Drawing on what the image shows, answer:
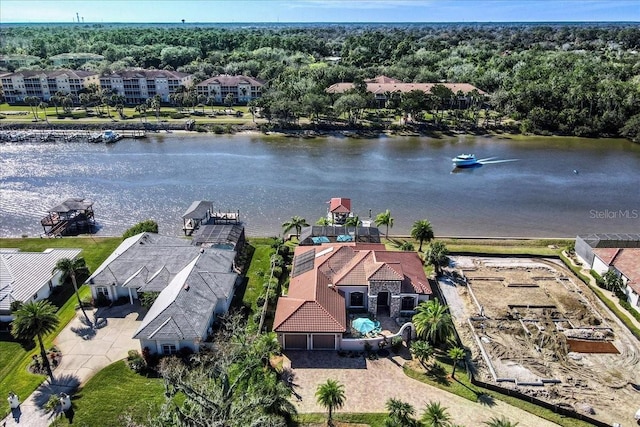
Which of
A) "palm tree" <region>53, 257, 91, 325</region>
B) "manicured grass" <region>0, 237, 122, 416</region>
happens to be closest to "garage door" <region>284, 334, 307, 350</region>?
"palm tree" <region>53, 257, 91, 325</region>

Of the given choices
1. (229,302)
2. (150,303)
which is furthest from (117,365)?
(229,302)

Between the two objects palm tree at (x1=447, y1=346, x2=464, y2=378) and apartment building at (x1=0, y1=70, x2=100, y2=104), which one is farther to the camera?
apartment building at (x1=0, y1=70, x2=100, y2=104)

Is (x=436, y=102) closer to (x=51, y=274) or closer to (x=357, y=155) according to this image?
(x=357, y=155)

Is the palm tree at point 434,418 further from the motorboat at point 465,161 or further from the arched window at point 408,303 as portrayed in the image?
the motorboat at point 465,161

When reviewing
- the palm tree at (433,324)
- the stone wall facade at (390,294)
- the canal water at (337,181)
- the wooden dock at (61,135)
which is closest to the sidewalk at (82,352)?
the stone wall facade at (390,294)

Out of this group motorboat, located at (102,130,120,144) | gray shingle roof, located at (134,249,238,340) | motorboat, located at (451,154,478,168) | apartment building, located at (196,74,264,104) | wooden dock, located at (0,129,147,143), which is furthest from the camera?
apartment building, located at (196,74,264,104)

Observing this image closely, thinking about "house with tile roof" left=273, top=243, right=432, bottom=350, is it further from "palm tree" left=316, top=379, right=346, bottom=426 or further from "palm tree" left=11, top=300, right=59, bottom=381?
"palm tree" left=11, top=300, right=59, bottom=381
